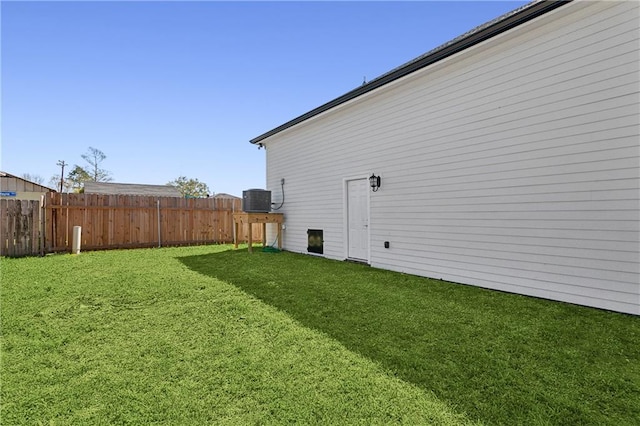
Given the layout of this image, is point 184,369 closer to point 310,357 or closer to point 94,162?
point 310,357

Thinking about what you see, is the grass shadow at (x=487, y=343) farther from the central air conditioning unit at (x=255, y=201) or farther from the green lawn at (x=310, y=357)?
the central air conditioning unit at (x=255, y=201)

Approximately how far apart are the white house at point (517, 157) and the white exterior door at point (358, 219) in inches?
1.8

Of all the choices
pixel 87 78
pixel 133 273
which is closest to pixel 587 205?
pixel 133 273

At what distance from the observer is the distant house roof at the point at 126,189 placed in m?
22.2

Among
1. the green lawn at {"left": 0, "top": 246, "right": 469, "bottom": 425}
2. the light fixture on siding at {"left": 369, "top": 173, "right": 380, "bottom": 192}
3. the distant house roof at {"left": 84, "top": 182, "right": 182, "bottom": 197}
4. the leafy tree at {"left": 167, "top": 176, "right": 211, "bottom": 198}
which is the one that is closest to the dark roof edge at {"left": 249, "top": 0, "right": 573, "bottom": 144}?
the light fixture on siding at {"left": 369, "top": 173, "right": 380, "bottom": 192}

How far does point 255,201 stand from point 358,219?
3.27 meters

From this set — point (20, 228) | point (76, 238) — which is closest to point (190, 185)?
point (76, 238)

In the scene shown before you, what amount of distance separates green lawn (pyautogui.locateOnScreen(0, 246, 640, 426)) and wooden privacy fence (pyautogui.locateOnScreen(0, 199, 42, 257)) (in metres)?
4.82

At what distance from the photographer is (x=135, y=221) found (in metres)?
9.89

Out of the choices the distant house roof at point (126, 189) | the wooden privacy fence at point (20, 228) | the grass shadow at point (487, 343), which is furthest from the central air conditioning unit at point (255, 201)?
the distant house roof at point (126, 189)

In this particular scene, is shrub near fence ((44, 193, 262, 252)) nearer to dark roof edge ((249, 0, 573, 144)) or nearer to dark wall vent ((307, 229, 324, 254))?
dark wall vent ((307, 229, 324, 254))

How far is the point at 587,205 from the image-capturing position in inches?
140

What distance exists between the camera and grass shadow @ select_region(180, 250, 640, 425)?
1.77m

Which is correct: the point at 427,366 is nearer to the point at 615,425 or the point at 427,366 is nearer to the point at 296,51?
the point at 615,425
